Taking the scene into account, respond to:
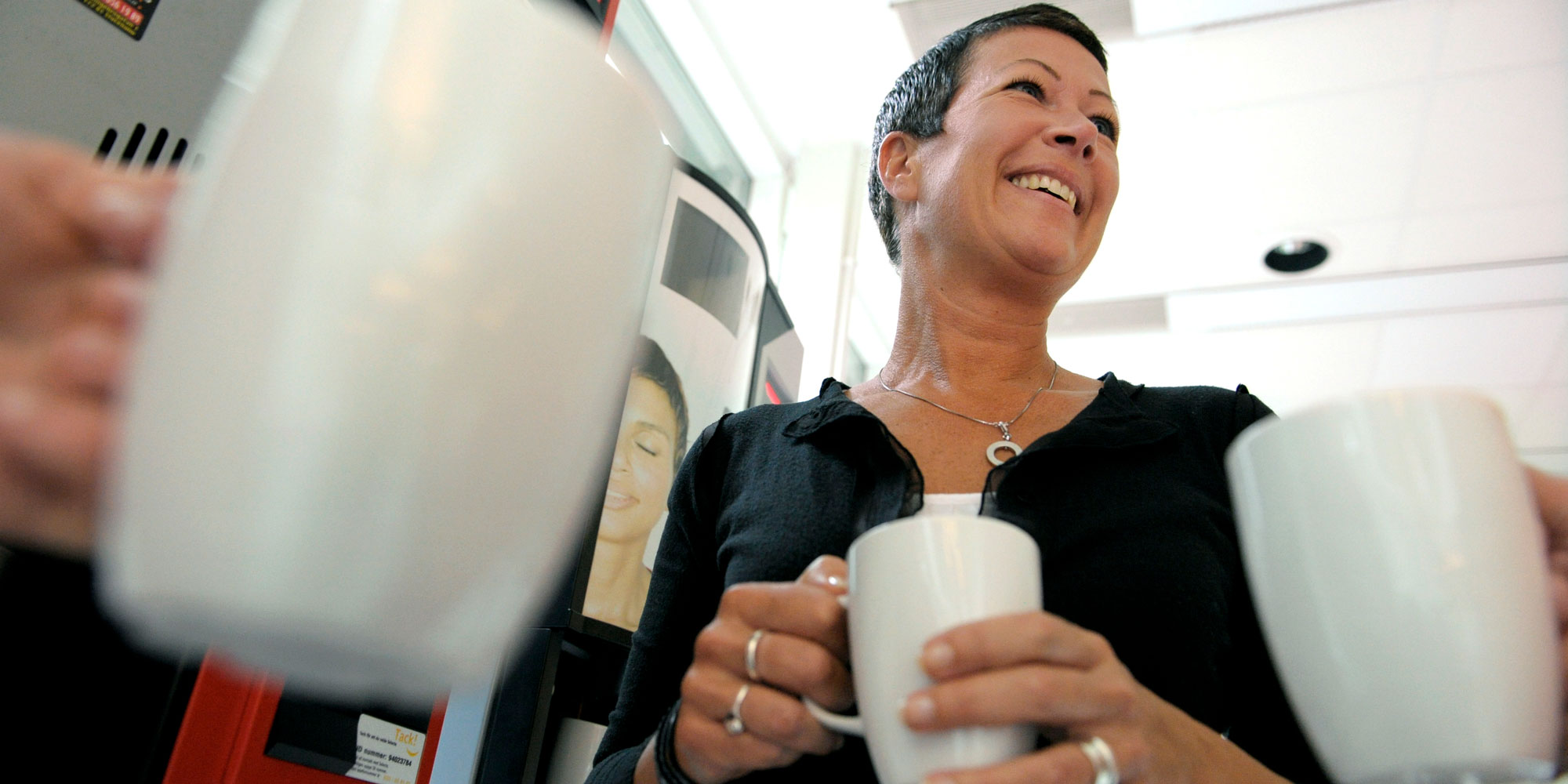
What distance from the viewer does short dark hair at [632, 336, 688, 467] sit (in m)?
1.45

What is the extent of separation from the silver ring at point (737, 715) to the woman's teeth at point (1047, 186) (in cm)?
61

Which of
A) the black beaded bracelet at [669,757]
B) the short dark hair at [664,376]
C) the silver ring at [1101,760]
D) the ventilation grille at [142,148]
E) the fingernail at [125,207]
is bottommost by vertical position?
the black beaded bracelet at [669,757]

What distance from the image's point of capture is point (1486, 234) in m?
3.33

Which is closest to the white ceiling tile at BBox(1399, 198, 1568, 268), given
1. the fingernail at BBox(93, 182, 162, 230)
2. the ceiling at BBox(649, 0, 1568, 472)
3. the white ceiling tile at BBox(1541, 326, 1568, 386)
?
the ceiling at BBox(649, 0, 1568, 472)

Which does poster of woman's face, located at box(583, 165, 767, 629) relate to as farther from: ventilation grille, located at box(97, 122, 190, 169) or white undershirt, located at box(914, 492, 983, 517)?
ventilation grille, located at box(97, 122, 190, 169)

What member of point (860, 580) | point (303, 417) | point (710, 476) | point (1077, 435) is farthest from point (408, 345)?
point (710, 476)

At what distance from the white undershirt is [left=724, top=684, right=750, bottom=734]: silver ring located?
253mm

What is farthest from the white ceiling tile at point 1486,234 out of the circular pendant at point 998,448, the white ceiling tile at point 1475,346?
the circular pendant at point 998,448

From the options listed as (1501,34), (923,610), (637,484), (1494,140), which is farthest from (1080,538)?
(1494,140)

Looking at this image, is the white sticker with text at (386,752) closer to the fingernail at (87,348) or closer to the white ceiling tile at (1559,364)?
the fingernail at (87,348)

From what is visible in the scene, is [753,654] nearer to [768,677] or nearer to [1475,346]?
[768,677]

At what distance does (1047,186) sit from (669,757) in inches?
24.5

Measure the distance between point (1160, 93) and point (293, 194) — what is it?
3.06 metres

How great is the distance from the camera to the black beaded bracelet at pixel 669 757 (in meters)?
0.51
